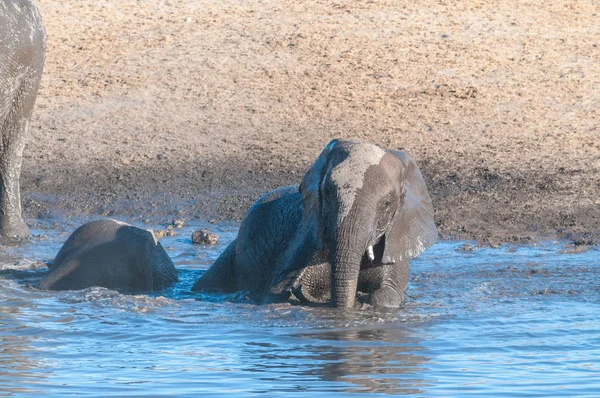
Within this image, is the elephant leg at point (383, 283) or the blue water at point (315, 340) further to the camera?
the elephant leg at point (383, 283)

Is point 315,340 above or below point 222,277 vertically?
below

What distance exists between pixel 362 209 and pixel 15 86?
4128 millimetres

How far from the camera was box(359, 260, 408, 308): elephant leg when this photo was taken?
7195mm

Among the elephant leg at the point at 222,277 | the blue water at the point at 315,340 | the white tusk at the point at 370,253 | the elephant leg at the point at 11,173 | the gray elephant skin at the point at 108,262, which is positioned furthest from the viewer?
the elephant leg at the point at 11,173

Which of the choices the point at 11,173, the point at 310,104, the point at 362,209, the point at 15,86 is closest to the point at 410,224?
the point at 362,209

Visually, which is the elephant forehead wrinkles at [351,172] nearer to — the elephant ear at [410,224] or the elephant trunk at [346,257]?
the elephant trunk at [346,257]

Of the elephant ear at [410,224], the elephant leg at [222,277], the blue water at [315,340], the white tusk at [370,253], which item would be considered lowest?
the blue water at [315,340]

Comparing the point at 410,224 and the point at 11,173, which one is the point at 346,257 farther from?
the point at 11,173

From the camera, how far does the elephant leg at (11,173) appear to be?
9.80 metres

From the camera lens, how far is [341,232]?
658 centimetres

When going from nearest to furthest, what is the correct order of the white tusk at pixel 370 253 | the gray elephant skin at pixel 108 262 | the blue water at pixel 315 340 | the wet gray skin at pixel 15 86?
the blue water at pixel 315 340, the white tusk at pixel 370 253, the gray elephant skin at pixel 108 262, the wet gray skin at pixel 15 86

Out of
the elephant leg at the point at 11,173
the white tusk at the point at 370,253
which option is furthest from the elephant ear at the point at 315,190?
the elephant leg at the point at 11,173

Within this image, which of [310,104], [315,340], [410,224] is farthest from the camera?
[310,104]

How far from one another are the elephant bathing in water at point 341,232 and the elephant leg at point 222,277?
→ 0.32 feet
